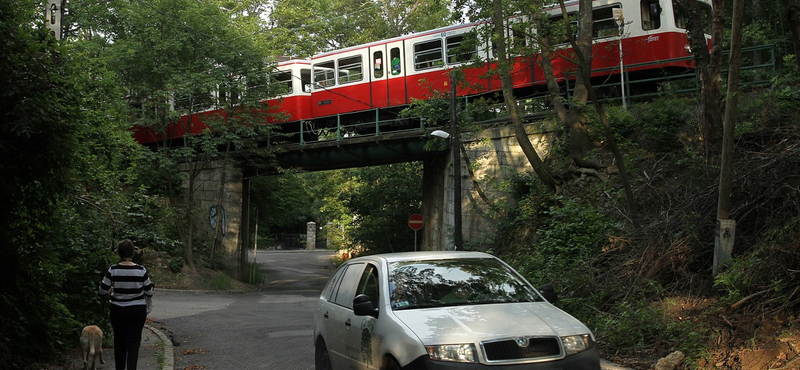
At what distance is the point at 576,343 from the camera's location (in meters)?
5.07

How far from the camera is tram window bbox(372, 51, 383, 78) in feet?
78.9

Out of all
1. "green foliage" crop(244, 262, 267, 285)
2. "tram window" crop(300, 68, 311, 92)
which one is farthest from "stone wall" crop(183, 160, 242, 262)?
"tram window" crop(300, 68, 311, 92)

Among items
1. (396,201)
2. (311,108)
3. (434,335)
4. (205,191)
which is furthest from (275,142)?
(434,335)

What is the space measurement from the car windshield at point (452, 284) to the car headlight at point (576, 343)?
89 cm

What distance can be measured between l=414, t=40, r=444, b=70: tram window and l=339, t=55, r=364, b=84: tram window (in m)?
2.46

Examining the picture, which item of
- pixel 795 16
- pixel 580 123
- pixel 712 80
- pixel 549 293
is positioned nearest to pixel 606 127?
pixel 712 80

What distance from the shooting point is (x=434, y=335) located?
496 cm

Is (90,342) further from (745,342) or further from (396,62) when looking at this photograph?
(396,62)

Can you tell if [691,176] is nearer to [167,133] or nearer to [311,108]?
[311,108]

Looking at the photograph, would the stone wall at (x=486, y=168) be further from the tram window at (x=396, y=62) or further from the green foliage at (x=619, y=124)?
the tram window at (x=396, y=62)

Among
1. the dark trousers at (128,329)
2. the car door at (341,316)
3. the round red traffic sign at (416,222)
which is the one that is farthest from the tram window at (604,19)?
the dark trousers at (128,329)

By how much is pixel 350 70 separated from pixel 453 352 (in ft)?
69.2

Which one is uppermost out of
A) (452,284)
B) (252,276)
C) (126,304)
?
(452,284)

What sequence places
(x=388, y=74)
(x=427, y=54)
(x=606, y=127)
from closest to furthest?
(x=606, y=127) → (x=427, y=54) → (x=388, y=74)
